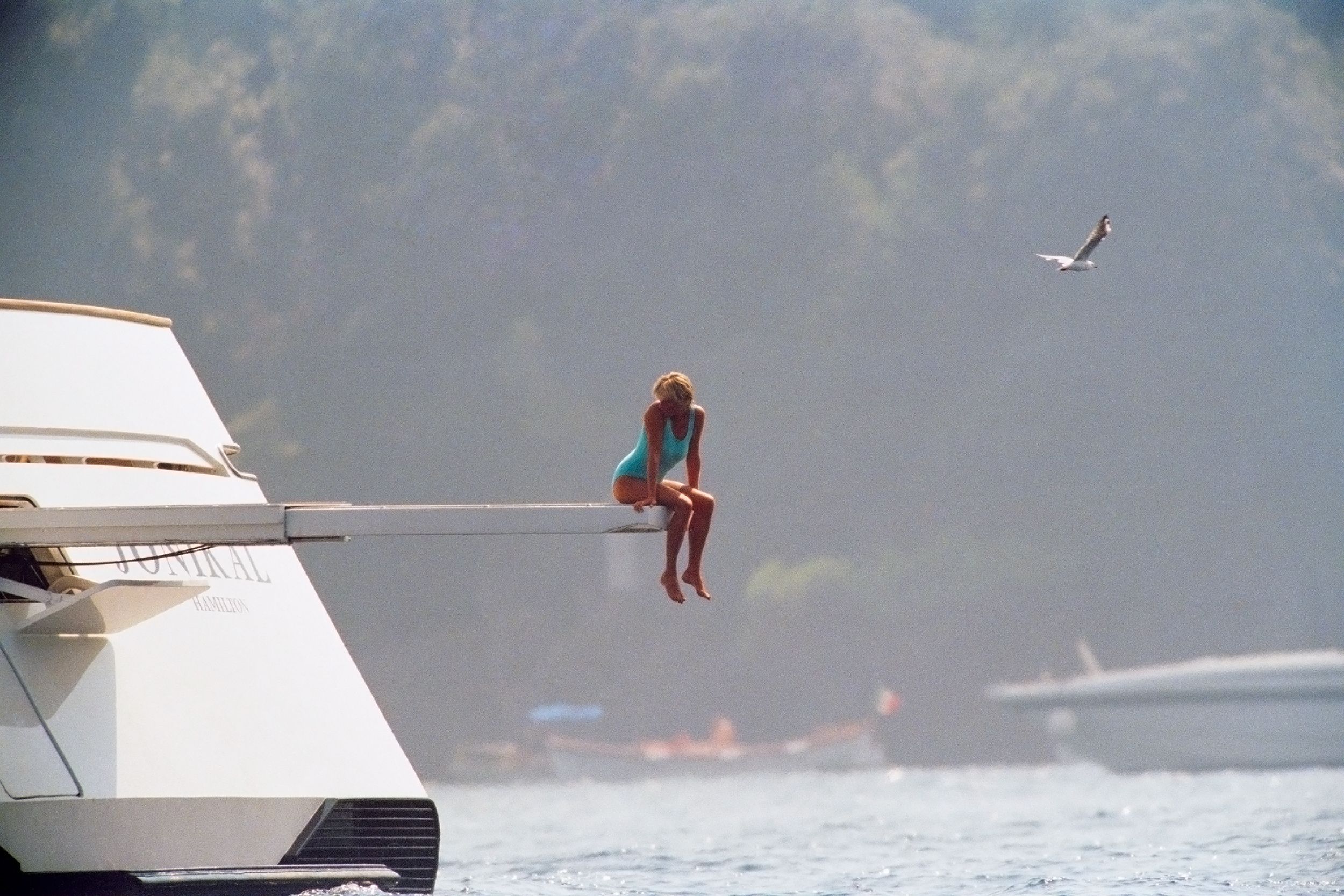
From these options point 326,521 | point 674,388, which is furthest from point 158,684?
point 674,388

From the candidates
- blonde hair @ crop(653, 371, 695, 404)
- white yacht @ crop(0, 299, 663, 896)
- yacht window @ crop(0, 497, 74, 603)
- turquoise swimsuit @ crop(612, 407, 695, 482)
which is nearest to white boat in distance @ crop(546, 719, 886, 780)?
white yacht @ crop(0, 299, 663, 896)

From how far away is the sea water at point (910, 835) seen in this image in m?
19.4

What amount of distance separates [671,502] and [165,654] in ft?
11.3

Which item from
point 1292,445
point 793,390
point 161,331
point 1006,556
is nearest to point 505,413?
point 793,390

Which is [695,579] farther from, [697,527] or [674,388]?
[674,388]

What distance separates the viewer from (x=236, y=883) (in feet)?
36.4

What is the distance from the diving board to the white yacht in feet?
0.04

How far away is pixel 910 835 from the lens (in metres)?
30.1

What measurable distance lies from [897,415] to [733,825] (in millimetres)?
26482

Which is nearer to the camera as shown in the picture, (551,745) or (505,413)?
(551,745)

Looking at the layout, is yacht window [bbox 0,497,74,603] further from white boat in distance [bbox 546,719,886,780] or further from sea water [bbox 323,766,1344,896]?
white boat in distance [bbox 546,719,886,780]

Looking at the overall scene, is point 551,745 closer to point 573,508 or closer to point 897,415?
point 897,415

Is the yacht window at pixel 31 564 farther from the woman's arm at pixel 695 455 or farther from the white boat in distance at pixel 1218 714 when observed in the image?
the white boat in distance at pixel 1218 714

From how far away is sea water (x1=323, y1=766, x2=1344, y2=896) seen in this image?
19359 millimetres
